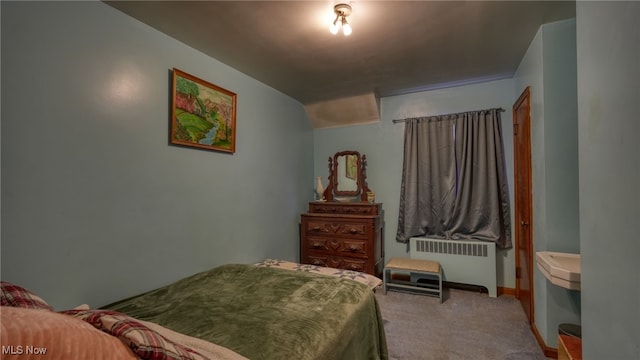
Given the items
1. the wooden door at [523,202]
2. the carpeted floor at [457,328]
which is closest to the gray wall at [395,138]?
the wooden door at [523,202]

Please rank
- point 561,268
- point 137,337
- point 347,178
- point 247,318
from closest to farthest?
point 137,337
point 247,318
point 561,268
point 347,178

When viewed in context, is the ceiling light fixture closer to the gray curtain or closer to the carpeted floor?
the gray curtain

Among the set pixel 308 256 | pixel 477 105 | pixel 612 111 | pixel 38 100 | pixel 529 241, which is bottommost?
pixel 308 256

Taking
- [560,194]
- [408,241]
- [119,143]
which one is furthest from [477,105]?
[119,143]

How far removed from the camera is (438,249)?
3391mm

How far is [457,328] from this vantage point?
96.7 inches

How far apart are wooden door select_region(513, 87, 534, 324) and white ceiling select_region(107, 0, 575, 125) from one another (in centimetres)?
57

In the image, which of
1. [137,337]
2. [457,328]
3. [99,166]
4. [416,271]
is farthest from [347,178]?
[137,337]

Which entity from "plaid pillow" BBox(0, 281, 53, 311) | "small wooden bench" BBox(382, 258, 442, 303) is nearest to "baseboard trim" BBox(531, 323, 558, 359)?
"small wooden bench" BBox(382, 258, 442, 303)

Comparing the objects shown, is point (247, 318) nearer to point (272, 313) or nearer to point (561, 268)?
point (272, 313)

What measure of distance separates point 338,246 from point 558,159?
228cm

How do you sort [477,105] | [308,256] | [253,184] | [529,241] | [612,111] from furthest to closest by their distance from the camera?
[308,256], [477,105], [253,184], [529,241], [612,111]

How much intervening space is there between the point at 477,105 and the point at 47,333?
394 centimetres

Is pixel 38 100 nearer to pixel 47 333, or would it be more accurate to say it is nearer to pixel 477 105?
pixel 47 333
